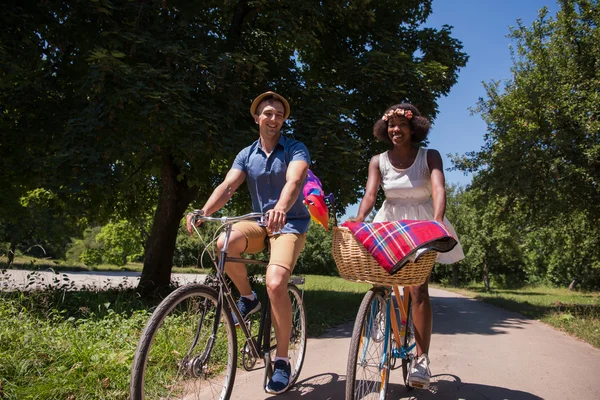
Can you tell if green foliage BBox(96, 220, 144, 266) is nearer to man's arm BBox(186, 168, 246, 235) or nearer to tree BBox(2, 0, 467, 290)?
tree BBox(2, 0, 467, 290)

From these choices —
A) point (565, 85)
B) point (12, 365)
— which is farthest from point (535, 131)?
point (12, 365)

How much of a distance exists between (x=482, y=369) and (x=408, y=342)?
1666mm

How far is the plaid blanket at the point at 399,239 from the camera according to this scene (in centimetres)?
271

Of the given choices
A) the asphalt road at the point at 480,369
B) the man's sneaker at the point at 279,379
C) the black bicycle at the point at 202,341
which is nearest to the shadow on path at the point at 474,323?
the asphalt road at the point at 480,369

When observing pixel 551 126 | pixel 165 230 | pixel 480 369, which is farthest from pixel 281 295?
pixel 551 126

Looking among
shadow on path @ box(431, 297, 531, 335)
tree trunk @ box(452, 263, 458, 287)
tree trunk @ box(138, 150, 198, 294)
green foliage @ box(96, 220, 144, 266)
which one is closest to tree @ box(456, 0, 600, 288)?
shadow on path @ box(431, 297, 531, 335)

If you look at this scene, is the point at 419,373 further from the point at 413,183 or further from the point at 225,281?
the point at 225,281

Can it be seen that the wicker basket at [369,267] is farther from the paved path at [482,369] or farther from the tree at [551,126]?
the tree at [551,126]

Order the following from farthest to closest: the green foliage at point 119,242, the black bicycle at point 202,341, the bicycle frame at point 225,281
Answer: the green foliage at point 119,242
the bicycle frame at point 225,281
the black bicycle at point 202,341

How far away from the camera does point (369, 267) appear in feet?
9.29

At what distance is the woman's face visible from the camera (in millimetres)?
3480

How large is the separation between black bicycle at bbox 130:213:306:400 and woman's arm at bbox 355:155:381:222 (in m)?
0.86

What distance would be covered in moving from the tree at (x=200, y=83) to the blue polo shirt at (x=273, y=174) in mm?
4348

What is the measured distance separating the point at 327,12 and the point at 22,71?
6.18 m
